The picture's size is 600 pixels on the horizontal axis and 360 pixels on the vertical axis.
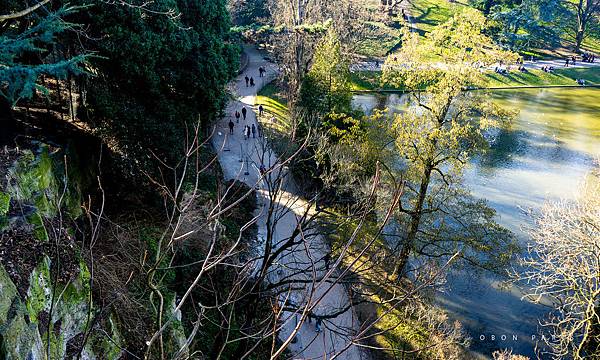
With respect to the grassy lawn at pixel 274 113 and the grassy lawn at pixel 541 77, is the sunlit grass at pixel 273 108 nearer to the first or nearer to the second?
the grassy lawn at pixel 274 113

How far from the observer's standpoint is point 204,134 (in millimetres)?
18062

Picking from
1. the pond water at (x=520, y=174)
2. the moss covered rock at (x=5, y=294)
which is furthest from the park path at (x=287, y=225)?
the pond water at (x=520, y=174)

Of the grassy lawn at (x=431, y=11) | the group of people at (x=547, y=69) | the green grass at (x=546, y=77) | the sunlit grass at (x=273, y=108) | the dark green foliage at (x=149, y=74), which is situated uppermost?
the dark green foliage at (x=149, y=74)

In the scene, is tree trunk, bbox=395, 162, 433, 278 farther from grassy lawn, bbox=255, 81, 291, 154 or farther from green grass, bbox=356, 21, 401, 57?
green grass, bbox=356, 21, 401, 57

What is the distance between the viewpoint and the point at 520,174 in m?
24.0

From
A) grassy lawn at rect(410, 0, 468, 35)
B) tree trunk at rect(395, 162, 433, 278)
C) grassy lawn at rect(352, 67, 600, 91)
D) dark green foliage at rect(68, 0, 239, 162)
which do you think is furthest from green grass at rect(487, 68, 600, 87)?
dark green foliage at rect(68, 0, 239, 162)

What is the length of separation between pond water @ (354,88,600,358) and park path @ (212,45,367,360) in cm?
463

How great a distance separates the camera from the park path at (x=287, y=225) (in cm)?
632

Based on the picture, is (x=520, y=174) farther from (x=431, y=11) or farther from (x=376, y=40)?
(x=431, y=11)

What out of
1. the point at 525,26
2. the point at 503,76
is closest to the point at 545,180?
the point at 503,76

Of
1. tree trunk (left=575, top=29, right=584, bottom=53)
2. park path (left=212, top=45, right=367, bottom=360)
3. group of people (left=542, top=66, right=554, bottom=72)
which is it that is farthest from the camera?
tree trunk (left=575, top=29, right=584, bottom=53)

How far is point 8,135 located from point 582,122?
3665cm

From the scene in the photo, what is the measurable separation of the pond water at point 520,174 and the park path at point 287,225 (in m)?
4.63

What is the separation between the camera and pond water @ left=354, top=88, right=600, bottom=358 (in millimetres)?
15273
